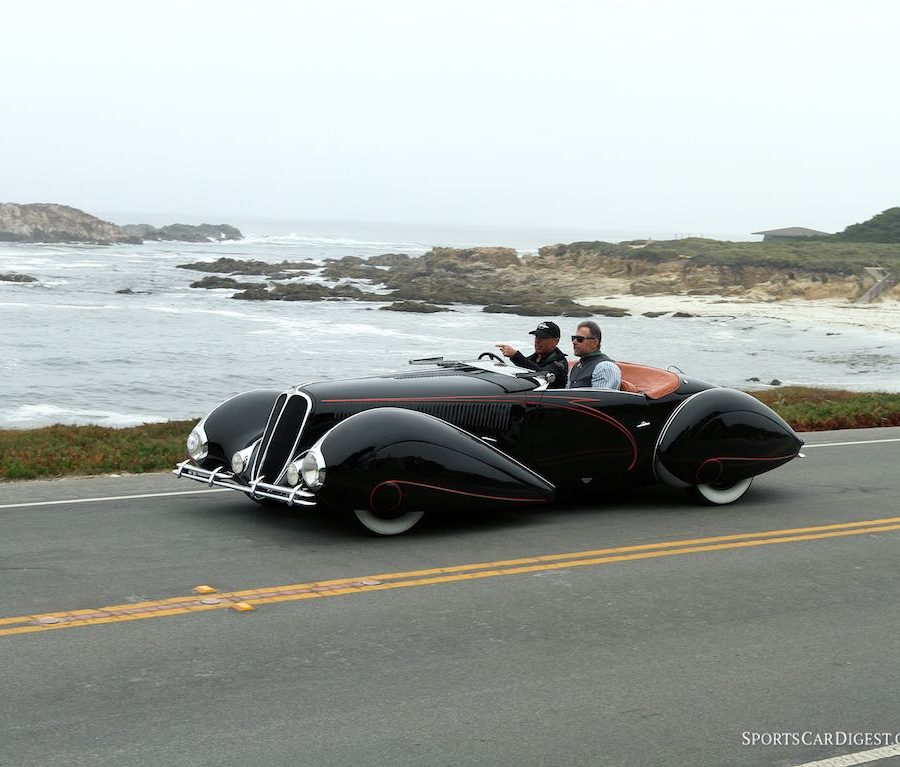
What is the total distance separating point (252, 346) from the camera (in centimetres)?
4403

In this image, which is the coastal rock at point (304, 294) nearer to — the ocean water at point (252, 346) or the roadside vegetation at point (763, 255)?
the ocean water at point (252, 346)

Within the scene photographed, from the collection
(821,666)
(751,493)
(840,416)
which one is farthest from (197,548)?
(840,416)

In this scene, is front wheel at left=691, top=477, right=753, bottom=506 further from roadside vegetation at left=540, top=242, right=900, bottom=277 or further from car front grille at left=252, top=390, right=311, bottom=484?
roadside vegetation at left=540, top=242, right=900, bottom=277

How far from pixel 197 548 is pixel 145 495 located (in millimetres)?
2466

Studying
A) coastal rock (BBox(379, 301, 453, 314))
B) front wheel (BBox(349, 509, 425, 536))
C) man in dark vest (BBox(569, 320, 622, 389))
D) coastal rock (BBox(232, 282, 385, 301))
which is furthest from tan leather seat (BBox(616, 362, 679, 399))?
coastal rock (BBox(232, 282, 385, 301))

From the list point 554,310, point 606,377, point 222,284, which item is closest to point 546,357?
point 606,377

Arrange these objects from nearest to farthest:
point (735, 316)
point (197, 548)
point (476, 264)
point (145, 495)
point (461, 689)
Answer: point (461, 689), point (197, 548), point (145, 495), point (735, 316), point (476, 264)

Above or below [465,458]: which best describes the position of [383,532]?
below

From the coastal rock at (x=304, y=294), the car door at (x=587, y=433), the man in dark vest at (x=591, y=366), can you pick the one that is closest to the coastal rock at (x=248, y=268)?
the coastal rock at (x=304, y=294)

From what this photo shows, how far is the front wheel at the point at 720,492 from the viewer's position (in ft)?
33.9

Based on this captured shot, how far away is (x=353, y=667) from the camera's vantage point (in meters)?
6.00

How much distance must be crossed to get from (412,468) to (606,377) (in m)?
2.41

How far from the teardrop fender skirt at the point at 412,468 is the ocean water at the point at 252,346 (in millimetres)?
17368

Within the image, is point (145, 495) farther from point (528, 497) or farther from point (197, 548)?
point (528, 497)
